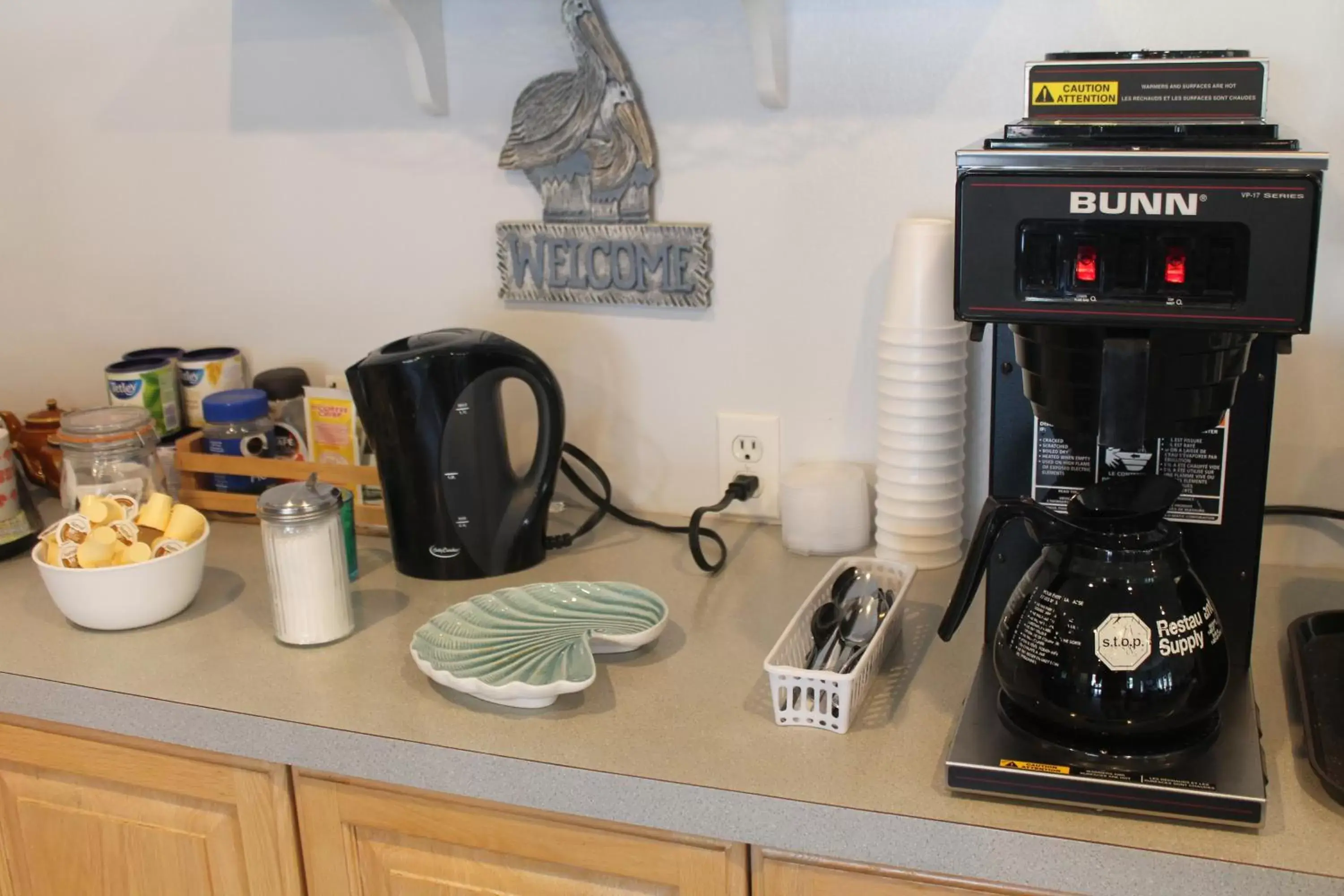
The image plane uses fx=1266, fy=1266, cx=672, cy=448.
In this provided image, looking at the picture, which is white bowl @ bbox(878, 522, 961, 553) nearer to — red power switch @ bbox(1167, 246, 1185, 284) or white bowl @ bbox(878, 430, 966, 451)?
white bowl @ bbox(878, 430, 966, 451)

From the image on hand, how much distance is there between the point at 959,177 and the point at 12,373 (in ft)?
4.78

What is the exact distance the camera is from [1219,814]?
811 millimetres

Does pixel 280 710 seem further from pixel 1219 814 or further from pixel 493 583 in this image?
pixel 1219 814

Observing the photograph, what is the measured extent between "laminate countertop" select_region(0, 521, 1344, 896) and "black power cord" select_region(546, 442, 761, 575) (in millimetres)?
36

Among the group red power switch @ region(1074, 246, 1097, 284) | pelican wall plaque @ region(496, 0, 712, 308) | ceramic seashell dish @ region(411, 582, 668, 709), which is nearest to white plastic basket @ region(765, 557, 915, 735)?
ceramic seashell dish @ region(411, 582, 668, 709)

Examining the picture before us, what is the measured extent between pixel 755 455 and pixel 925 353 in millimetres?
267

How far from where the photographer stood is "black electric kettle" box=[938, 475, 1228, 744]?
85cm

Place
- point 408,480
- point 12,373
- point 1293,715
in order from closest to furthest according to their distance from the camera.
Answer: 1. point 1293,715
2. point 408,480
3. point 12,373

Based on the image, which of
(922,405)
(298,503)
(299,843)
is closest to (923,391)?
(922,405)

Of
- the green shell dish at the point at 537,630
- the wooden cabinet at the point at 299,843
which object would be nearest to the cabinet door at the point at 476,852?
the wooden cabinet at the point at 299,843

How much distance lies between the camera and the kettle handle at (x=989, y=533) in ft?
A: 2.91

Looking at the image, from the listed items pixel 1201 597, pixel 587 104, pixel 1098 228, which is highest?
pixel 587 104

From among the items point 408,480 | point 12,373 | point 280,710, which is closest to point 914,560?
point 408,480

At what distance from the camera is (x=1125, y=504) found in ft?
2.91
